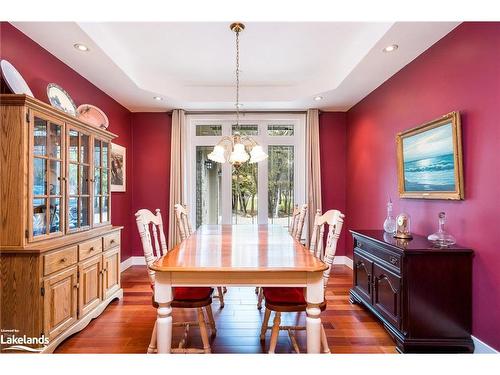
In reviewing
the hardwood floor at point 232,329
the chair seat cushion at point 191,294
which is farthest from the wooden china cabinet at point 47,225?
the chair seat cushion at point 191,294

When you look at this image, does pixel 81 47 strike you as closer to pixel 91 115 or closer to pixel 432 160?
pixel 91 115

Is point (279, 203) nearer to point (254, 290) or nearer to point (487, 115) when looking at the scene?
point (254, 290)

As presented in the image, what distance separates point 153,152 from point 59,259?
288cm

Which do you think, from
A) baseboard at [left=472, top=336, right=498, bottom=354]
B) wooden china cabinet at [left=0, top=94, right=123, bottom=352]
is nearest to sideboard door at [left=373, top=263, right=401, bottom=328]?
baseboard at [left=472, top=336, right=498, bottom=354]

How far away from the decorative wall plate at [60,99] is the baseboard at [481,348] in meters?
3.94

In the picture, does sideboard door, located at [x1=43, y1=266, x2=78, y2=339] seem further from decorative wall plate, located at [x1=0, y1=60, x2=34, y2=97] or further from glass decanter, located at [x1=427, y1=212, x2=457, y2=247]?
glass decanter, located at [x1=427, y1=212, x2=457, y2=247]

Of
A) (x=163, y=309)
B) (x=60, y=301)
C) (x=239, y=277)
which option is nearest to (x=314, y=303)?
(x=239, y=277)

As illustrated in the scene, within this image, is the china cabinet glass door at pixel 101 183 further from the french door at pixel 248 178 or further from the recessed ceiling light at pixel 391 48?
the recessed ceiling light at pixel 391 48

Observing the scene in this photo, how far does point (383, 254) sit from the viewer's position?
8.04 ft

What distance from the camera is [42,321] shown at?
2.00 m

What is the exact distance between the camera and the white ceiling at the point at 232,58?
257cm

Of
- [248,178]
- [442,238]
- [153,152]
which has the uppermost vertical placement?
[153,152]
